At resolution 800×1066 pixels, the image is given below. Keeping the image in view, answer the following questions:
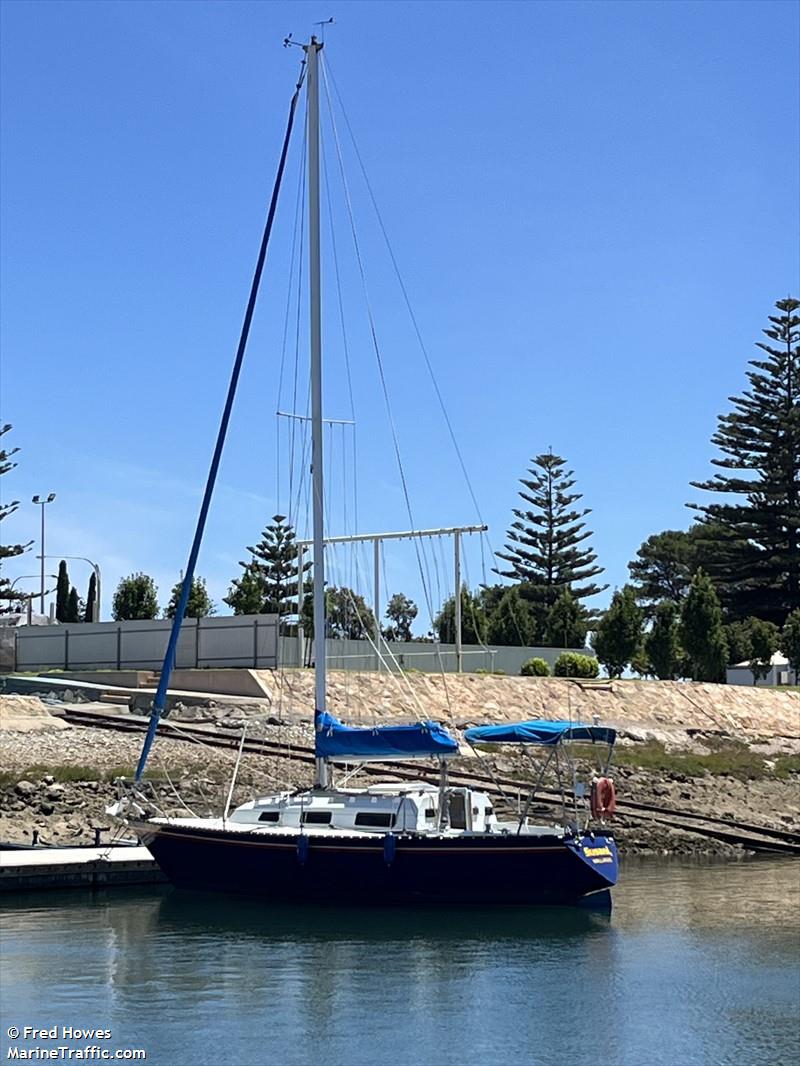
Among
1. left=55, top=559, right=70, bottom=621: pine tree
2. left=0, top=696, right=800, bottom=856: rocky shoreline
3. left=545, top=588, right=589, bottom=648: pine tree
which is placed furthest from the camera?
left=55, top=559, right=70, bottom=621: pine tree

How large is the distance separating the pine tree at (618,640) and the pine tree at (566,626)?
8.53 m

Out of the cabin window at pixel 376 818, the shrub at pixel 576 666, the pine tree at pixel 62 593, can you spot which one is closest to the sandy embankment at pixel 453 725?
the shrub at pixel 576 666

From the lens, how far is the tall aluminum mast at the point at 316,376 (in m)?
28.0

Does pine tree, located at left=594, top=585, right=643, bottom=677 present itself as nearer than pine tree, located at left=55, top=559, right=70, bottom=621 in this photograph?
Yes

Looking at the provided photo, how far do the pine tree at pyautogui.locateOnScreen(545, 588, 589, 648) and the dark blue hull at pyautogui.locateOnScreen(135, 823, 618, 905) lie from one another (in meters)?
45.4

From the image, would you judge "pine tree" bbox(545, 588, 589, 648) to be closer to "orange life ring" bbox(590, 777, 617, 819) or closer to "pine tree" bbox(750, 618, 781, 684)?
"pine tree" bbox(750, 618, 781, 684)

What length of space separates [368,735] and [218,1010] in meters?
8.26

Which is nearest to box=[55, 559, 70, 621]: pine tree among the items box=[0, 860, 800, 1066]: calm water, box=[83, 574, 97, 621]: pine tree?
box=[83, 574, 97, 621]: pine tree

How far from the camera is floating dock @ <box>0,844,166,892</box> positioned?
28234mm

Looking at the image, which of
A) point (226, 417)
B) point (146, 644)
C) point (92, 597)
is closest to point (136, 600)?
point (92, 597)


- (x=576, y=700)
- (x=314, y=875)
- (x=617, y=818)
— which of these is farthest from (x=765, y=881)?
(x=576, y=700)

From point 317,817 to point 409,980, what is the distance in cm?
611

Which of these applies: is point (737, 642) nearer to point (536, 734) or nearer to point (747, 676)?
point (747, 676)

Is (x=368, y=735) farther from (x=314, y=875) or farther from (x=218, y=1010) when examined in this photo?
(x=218, y=1010)
